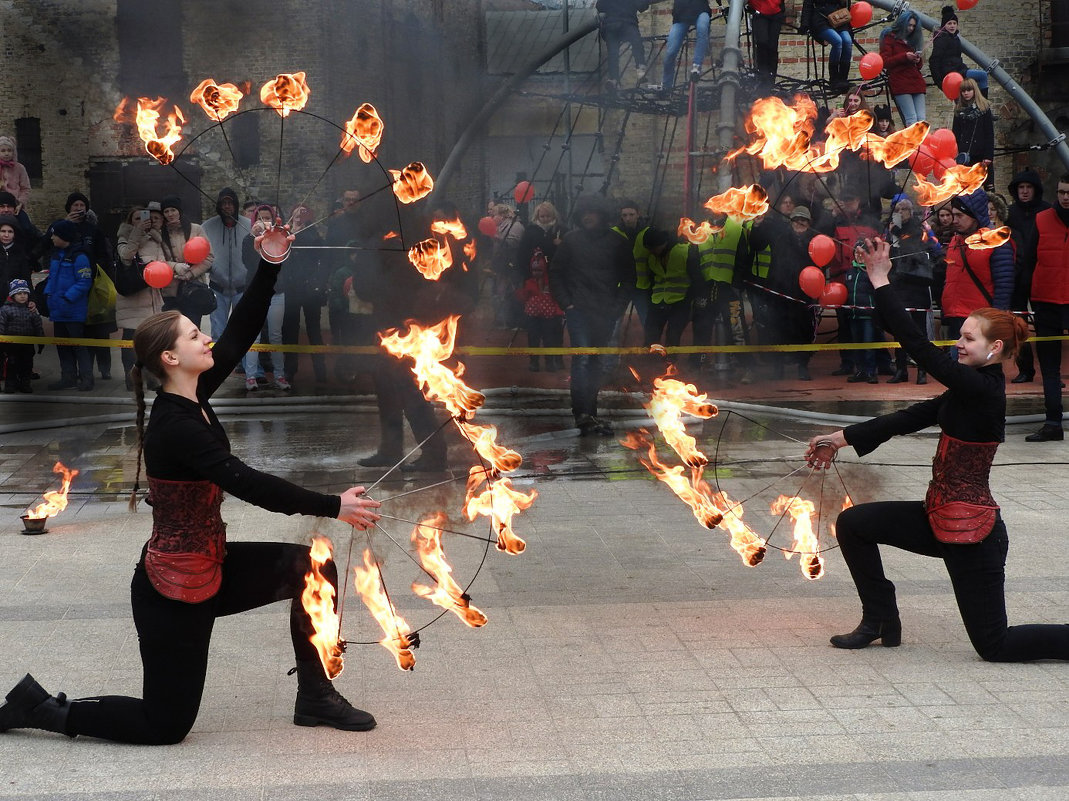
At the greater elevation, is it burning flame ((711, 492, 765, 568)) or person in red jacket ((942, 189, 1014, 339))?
person in red jacket ((942, 189, 1014, 339))

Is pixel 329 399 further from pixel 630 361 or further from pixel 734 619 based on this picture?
pixel 734 619

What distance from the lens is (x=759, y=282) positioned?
1055 centimetres

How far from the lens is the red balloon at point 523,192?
9.45m

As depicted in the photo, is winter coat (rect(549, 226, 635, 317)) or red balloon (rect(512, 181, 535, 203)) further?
winter coat (rect(549, 226, 635, 317))

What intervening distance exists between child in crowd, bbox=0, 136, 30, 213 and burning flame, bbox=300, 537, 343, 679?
6.20 metres

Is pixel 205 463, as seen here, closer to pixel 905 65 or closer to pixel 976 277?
pixel 976 277

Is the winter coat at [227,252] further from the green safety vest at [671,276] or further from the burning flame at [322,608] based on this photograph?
the burning flame at [322,608]

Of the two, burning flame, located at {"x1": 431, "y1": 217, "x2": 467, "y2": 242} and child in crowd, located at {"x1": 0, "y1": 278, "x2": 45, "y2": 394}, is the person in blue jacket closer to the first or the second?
child in crowd, located at {"x1": 0, "y1": 278, "x2": 45, "y2": 394}

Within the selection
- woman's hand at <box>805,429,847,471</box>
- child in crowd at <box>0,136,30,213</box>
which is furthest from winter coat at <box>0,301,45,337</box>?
woman's hand at <box>805,429,847,471</box>

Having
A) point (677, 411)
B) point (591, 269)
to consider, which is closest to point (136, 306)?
point (591, 269)

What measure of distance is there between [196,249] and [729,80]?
4.00 meters

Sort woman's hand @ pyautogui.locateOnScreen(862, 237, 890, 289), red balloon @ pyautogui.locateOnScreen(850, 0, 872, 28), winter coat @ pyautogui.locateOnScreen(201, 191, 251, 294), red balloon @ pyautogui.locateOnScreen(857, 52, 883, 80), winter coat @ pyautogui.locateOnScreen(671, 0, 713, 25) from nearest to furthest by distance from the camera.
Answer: woman's hand @ pyautogui.locateOnScreen(862, 237, 890, 289) → winter coat @ pyautogui.locateOnScreen(671, 0, 713, 25) → winter coat @ pyautogui.locateOnScreen(201, 191, 251, 294) → red balloon @ pyautogui.locateOnScreen(850, 0, 872, 28) → red balloon @ pyautogui.locateOnScreen(857, 52, 883, 80)

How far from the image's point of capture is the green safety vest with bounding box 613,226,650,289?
9.54m

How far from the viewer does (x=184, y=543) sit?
12.8 ft
